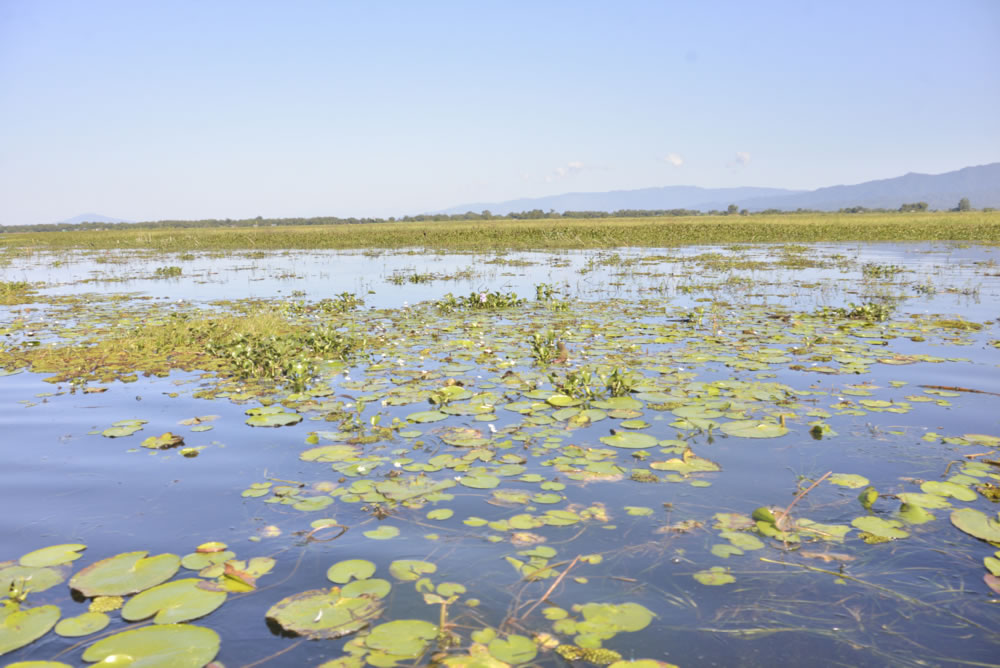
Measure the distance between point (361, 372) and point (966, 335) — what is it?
391 inches

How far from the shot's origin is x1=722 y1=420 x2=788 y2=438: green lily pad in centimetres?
564

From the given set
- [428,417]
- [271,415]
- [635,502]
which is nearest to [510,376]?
[428,417]

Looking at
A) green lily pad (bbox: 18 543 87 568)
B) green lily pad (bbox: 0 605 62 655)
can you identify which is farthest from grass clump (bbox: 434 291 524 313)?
green lily pad (bbox: 0 605 62 655)

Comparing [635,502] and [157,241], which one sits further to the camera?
A: [157,241]

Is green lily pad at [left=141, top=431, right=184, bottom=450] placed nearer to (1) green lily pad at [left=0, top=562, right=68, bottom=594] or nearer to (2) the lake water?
(2) the lake water

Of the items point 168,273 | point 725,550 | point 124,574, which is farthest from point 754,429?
point 168,273

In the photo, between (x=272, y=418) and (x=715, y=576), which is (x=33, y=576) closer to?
(x=272, y=418)

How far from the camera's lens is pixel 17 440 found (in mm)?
6270

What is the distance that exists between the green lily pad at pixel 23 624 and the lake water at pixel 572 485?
6cm

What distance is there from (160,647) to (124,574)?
35.3 inches

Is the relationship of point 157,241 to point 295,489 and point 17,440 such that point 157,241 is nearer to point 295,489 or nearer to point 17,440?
point 17,440

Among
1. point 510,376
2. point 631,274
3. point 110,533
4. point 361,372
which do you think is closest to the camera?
point 110,533

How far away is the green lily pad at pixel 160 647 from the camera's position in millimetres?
2766

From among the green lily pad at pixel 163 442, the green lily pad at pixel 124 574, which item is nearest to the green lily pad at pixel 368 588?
the green lily pad at pixel 124 574
